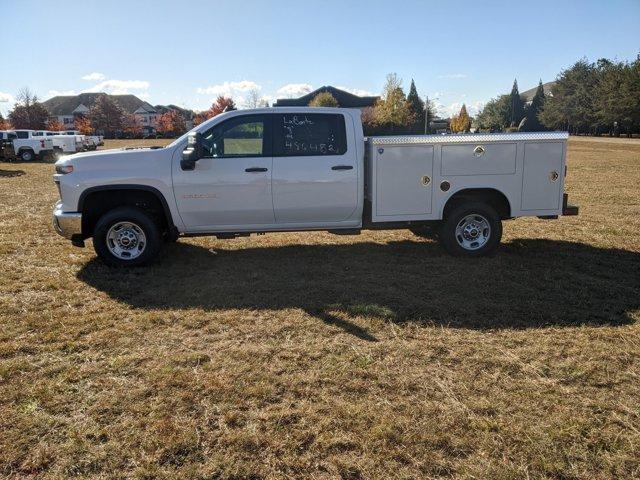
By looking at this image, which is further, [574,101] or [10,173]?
[574,101]

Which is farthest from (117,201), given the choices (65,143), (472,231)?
(65,143)

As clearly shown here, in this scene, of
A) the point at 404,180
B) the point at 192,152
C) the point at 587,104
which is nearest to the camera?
the point at 192,152

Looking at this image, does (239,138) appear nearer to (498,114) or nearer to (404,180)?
(404,180)

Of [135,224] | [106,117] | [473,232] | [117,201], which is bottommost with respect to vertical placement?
[473,232]

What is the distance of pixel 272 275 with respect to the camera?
5934 millimetres

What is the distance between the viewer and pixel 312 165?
6.12m

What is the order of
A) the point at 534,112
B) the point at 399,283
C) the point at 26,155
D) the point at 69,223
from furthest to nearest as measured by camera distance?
the point at 534,112
the point at 26,155
the point at 69,223
the point at 399,283

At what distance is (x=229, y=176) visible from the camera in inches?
237

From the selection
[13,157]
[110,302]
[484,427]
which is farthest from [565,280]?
[13,157]

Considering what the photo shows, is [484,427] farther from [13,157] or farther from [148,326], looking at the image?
[13,157]

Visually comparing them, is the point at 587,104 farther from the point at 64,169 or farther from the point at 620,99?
the point at 64,169

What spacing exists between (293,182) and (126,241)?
225 cm

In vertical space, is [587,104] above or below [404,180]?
above

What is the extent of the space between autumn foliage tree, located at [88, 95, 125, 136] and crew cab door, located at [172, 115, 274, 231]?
76.0 meters
